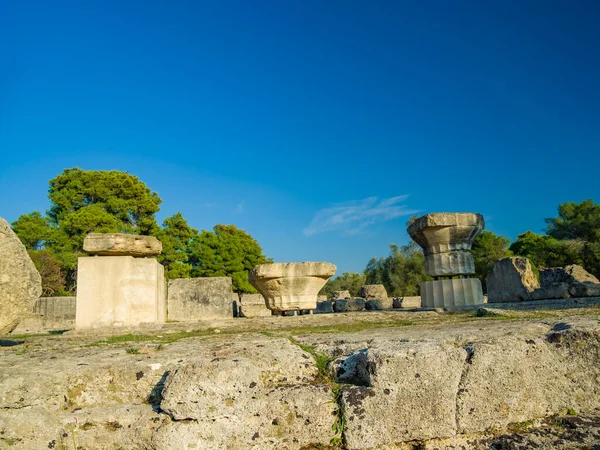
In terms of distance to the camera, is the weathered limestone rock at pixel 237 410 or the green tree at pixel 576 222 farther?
the green tree at pixel 576 222

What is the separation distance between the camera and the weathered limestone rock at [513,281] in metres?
9.36

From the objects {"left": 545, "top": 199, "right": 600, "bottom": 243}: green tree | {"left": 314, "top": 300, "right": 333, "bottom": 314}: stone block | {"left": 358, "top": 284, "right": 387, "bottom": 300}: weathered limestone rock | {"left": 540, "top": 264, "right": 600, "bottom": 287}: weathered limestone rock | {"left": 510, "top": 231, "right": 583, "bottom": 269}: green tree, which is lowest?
{"left": 314, "top": 300, "right": 333, "bottom": 314}: stone block

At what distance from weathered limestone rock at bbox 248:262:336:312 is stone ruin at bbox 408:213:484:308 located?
2.16 meters

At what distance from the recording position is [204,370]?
5.97ft

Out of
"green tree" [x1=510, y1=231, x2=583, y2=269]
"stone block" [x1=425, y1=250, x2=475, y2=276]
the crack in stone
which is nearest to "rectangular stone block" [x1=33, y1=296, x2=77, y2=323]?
"stone block" [x1=425, y1=250, x2=475, y2=276]

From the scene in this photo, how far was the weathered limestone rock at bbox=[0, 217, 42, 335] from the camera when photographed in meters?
3.33

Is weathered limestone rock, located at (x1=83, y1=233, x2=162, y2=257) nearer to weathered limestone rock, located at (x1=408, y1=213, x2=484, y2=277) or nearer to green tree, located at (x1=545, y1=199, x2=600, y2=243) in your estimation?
weathered limestone rock, located at (x1=408, y1=213, x2=484, y2=277)

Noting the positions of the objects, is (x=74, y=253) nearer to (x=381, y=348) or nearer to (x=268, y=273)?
(x=268, y=273)

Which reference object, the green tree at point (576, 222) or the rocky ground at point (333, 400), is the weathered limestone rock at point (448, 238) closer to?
the rocky ground at point (333, 400)

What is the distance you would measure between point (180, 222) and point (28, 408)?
30.6 metres

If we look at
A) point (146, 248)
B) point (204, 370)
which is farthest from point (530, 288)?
point (204, 370)

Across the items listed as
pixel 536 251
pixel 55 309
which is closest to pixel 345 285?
pixel 536 251

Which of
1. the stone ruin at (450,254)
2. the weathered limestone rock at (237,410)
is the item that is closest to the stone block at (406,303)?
the stone ruin at (450,254)

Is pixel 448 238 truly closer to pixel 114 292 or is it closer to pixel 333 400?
pixel 114 292
